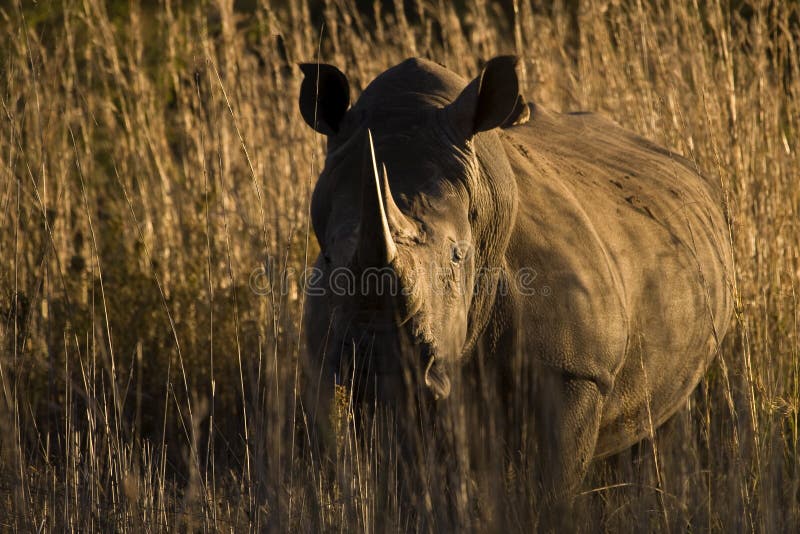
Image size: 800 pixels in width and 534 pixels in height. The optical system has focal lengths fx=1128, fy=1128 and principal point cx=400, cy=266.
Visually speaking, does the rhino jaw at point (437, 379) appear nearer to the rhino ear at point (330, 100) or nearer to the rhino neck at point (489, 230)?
the rhino neck at point (489, 230)

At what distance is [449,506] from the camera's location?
10.4ft

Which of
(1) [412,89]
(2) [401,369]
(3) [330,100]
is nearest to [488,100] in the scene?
(1) [412,89]

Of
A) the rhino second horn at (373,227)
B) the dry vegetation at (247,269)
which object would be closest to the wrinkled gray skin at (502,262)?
the rhino second horn at (373,227)

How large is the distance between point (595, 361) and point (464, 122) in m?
0.82

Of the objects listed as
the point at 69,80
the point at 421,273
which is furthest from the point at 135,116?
the point at 421,273

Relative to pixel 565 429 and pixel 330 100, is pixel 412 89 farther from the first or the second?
pixel 565 429

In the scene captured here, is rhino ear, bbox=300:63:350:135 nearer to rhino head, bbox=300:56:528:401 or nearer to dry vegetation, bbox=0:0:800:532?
rhino head, bbox=300:56:528:401

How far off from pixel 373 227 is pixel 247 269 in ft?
9.79

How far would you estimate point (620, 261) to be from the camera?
12.0 ft

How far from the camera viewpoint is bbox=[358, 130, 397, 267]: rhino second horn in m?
2.51

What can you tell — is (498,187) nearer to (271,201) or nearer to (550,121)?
(550,121)

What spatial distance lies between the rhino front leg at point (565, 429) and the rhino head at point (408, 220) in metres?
0.29

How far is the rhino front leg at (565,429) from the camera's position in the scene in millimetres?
3188

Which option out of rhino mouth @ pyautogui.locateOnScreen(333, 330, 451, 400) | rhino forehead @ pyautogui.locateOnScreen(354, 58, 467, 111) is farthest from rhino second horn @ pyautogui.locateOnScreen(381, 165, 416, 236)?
rhino forehead @ pyautogui.locateOnScreen(354, 58, 467, 111)
